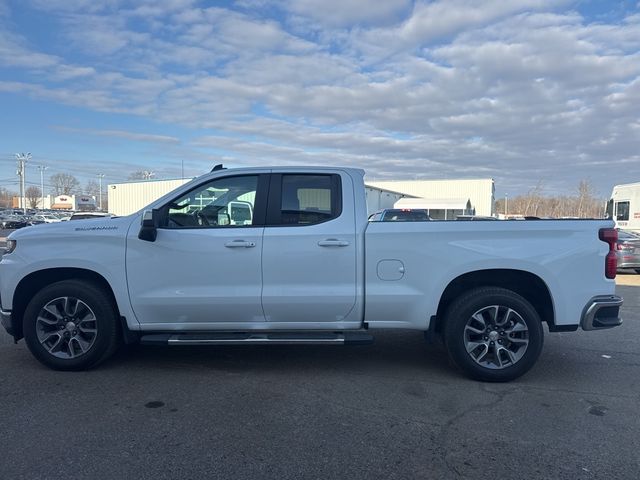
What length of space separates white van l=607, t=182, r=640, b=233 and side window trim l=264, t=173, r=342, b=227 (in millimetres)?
18467

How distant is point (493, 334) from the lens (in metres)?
4.71

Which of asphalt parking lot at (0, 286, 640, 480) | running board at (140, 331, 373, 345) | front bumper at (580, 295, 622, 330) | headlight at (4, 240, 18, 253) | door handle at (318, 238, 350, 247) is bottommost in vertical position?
asphalt parking lot at (0, 286, 640, 480)

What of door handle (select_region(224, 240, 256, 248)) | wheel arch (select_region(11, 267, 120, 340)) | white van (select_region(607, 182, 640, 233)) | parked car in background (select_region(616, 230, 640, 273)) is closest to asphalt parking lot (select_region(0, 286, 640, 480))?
wheel arch (select_region(11, 267, 120, 340))

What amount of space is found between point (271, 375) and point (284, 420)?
1.06 m

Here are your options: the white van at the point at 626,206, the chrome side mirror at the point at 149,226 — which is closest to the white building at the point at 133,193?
the white van at the point at 626,206

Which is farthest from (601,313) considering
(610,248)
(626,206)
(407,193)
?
(407,193)

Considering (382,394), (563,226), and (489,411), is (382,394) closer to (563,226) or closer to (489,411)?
(489,411)

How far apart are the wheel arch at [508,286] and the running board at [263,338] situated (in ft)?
3.01

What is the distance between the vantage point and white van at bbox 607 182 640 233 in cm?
1927

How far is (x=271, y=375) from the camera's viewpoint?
16.1ft

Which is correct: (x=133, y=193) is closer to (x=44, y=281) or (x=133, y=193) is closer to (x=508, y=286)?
(x=44, y=281)

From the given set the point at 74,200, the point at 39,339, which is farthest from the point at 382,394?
the point at 74,200

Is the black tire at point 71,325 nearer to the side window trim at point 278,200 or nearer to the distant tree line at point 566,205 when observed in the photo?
the side window trim at point 278,200

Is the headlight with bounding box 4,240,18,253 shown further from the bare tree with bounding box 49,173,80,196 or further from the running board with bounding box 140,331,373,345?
the bare tree with bounding box 49,173,80,196
